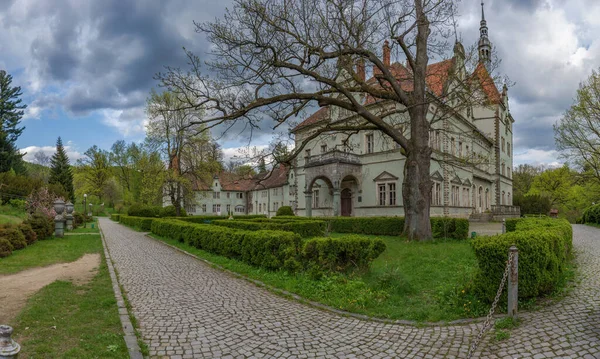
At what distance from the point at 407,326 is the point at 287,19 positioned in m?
11.3

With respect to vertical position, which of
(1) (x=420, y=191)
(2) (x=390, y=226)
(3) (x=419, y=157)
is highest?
(3) (x=419, y=157)

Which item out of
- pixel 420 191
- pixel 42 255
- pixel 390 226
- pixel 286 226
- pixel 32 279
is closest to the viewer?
pixel 32 279

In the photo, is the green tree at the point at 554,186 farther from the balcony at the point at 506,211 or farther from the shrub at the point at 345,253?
the shrub at the point at 345,253

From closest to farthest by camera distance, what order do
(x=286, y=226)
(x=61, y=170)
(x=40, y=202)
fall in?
(x=286, y=226) → (x=40, y=202) → (x=61, y=170)

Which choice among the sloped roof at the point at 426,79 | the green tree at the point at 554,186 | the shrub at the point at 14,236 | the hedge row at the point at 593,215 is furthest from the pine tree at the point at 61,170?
the green tree at the point at 554,186

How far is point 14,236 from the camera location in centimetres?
1370

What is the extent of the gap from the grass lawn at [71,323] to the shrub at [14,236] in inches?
283

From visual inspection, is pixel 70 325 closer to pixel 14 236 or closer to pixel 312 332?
pixel 312 332

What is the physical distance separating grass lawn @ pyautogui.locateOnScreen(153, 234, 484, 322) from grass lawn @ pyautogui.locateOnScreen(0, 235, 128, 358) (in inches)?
129

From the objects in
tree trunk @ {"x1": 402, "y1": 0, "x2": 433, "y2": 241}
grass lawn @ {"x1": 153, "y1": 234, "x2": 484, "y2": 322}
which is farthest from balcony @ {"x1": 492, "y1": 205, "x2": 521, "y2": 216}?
grass lawn @ {"x1": 153, "y1": 234, "x2": 484, "y2": 322}

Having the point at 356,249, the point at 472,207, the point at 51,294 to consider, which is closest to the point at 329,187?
the point at 472,207

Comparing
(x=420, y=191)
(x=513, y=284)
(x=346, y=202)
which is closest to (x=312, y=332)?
(x=513, y=284)

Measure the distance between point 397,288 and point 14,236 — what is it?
47.4ft

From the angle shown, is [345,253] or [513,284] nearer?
[513,284]
